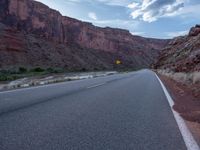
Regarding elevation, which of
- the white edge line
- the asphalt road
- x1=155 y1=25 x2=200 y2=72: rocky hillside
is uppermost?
x1=155 y1=25 x2=200 y2=72: rocky hillside

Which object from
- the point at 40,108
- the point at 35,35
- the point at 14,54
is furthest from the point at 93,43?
the point at 40,108

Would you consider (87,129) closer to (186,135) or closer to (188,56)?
(186,135)

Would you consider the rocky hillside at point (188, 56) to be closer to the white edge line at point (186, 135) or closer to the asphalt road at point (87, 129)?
the white edge line at point (186, 135)

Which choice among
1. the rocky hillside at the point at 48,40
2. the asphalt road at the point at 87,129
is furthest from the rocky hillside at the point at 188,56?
the rocky hillside at the point at 48,40

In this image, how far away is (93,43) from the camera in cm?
11594

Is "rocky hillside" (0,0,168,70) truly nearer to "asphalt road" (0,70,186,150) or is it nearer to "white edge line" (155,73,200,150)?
"asphalt road" (0,70,186,150)

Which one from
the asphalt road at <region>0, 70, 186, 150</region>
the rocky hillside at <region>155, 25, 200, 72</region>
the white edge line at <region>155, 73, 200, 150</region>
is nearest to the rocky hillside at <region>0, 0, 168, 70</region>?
the rocky hillside at <region>155, 25, 200, 72</region>

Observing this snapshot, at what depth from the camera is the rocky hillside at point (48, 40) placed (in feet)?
209

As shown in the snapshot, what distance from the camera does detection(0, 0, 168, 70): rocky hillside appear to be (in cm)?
6378

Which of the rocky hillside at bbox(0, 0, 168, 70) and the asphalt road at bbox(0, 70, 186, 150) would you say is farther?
the rocky hillside at bbox(0, 0, 168, 70)

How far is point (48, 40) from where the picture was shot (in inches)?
3263

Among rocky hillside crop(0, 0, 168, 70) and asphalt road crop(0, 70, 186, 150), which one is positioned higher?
rocky hillside crop(0, 0, 168, 70)

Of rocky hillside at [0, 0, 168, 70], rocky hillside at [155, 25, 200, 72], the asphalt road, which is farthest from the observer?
rocky hillside at [0, 0, 168, 70]

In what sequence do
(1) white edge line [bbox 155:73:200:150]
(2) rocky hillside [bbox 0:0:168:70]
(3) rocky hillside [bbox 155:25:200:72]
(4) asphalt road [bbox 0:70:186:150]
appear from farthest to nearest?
(2) rocky hillside [bbox 0:0:168:70] < (3) rocky hillside [bbox 155:25:200:72] < (1) white edge line [bbox 155:73:200:150] < (4) asphalt road [bbox 0:70:186:150]
